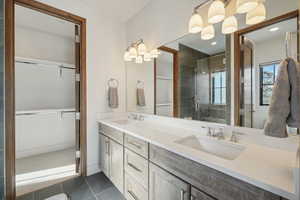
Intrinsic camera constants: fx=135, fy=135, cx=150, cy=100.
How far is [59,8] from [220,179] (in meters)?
2.59

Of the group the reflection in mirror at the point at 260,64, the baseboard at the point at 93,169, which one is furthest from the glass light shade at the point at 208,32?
the baseboard at the point at 93,169

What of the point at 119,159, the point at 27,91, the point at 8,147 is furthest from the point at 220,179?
the point at 27,91

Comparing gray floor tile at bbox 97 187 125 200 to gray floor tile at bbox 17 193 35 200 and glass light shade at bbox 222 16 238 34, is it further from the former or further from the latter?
glass light shade at bbox 222 16 238 34

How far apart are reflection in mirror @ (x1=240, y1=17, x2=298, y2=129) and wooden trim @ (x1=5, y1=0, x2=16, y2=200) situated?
2.39 m

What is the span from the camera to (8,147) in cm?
150

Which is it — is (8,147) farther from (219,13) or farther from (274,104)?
(219,13)

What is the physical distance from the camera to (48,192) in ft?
5.53

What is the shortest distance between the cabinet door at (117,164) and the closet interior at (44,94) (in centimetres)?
92

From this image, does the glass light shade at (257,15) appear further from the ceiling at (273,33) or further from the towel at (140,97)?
the towel at (140,97)

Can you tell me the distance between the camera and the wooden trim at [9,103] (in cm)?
150

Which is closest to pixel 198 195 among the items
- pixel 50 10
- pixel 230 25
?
pixel 230 25

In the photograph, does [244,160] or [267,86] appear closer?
[244,160]

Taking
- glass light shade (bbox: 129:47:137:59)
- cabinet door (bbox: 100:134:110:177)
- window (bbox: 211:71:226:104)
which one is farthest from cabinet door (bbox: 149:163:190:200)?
glass light shade (bbox: 129:47:137:59)

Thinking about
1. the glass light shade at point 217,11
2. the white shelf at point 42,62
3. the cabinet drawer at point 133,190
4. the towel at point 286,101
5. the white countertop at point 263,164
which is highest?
the white shelf at point 42,62
